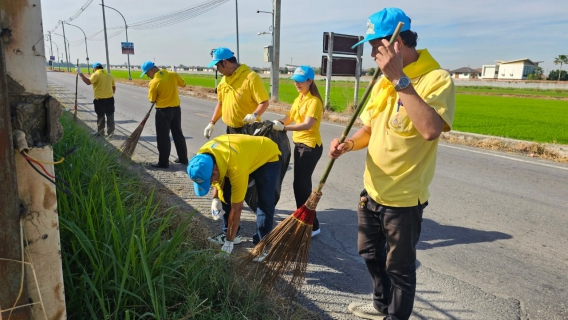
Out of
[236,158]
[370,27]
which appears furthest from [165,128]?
[370,27]

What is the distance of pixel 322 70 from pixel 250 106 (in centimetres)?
935

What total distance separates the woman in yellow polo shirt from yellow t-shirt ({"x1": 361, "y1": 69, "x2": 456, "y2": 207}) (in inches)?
64.2

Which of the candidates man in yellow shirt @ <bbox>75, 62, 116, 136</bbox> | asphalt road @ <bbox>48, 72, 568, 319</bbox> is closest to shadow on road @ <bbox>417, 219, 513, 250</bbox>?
asphalt road @ <bbox>48, 72, 568, 319</bbox>

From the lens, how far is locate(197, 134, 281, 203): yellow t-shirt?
2.90 metres

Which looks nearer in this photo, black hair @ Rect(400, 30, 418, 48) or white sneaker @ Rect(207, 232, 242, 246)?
black hair @ Rect(400, 30, 418, 48)

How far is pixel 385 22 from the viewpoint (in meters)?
1.95

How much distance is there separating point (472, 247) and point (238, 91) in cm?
302

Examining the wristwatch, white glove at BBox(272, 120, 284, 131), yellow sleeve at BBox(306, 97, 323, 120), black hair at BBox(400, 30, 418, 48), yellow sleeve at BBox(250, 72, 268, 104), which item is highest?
black hair at BBox(400, 30, 418, 48)

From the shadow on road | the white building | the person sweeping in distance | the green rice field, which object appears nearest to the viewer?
the shadow on road

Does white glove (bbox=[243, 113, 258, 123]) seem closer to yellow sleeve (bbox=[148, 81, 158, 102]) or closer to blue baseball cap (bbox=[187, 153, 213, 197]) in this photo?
blue baseball cap (bbox=[187, 153, 213, 197])

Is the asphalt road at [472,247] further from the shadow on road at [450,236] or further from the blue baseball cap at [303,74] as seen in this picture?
the blue baseball cap at [303,74]

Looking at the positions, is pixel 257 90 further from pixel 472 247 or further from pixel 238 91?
pixel 472 247

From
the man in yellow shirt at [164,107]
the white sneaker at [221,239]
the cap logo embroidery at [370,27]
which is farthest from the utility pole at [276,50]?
the cap logo embroidery at [370,27]

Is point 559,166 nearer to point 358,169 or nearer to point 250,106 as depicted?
point 358,169
